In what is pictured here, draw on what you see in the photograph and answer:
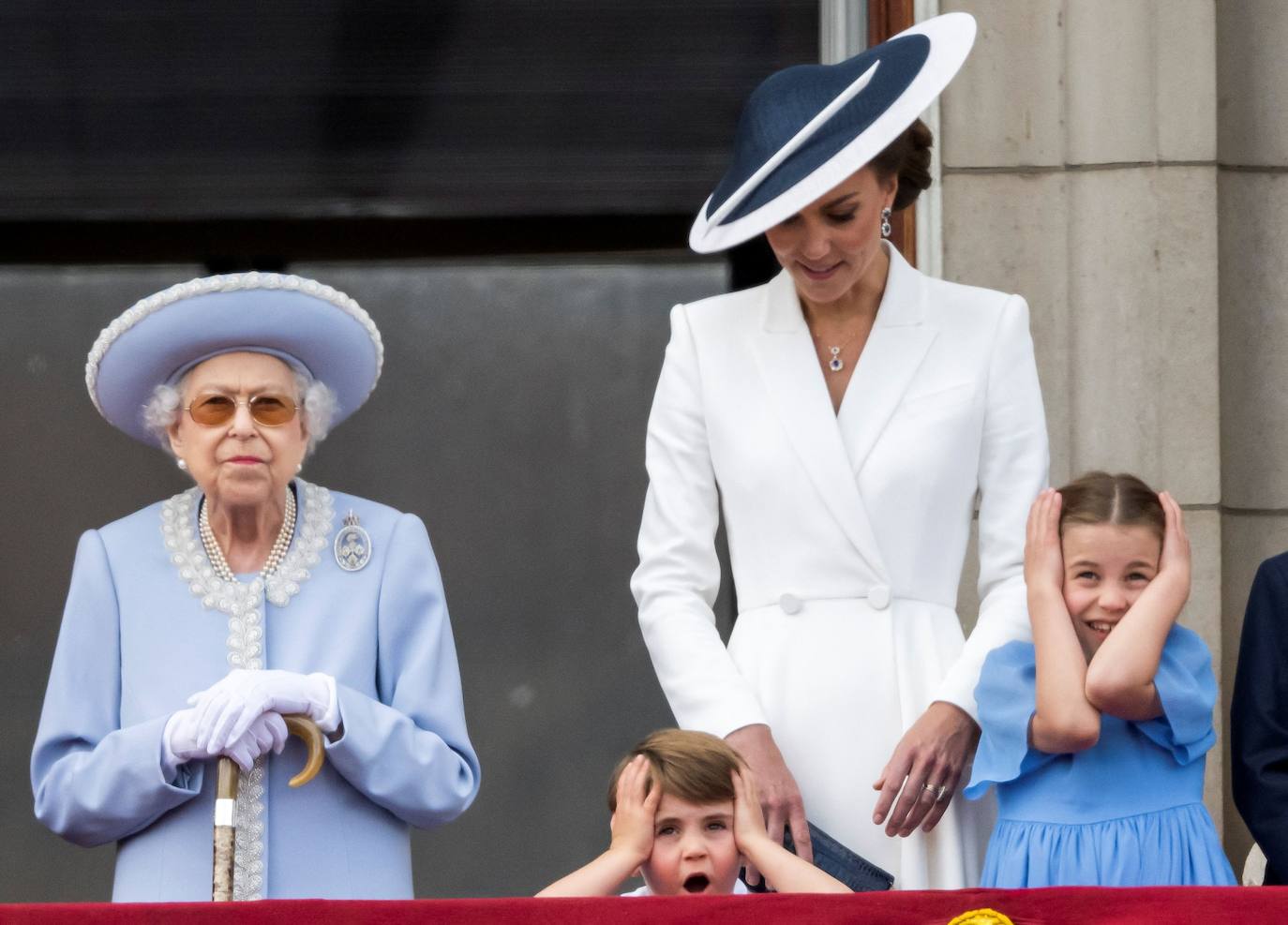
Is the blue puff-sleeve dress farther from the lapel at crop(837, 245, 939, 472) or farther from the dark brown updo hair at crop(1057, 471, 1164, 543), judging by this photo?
the lapel at crop(837, 245, 939, 472)

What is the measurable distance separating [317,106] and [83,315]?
73 centimetres

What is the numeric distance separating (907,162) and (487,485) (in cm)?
206

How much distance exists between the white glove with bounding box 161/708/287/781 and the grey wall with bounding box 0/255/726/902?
2224mm

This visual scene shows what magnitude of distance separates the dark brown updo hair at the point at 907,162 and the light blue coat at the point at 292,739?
89cm

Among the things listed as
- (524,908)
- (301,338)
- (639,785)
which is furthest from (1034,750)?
(301,338)

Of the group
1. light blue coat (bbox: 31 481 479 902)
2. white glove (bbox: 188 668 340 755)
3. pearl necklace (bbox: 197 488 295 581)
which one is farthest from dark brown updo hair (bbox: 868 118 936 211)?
white glove (bbox: 188 668 340 755)

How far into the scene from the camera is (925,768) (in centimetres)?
343

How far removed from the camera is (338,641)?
3.48 metres

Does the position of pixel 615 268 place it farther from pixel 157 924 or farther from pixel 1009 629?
pixel 157 924

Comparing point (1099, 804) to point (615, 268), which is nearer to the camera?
point (1099, 804)

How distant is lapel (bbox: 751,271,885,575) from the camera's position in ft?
11.8

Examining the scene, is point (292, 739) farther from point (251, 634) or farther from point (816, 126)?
point (816, 126)

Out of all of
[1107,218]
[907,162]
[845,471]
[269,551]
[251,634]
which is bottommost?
[251,634]

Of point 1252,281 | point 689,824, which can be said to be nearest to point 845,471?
point 689,824
